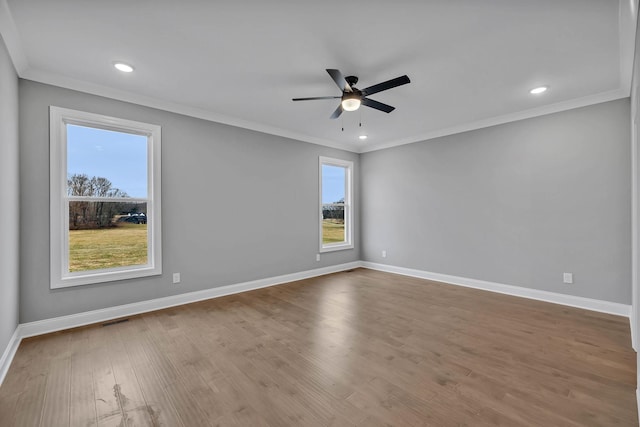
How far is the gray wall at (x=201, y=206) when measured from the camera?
284cm

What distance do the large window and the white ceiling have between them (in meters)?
0.46

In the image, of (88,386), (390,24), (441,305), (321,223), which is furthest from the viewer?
(321,223)

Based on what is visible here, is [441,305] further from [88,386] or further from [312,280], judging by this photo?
[88,386]

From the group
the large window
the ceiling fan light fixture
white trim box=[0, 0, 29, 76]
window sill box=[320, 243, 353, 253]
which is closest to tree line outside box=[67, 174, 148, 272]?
the large window

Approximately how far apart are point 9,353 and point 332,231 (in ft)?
15.5

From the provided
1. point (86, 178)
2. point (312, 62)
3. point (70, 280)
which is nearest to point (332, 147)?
point (312, 62)

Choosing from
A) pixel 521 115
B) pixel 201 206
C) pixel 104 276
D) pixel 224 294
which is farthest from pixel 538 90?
pixel 104 276

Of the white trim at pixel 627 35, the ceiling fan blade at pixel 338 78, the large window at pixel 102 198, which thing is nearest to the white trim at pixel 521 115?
the white trim at pixel 627 35

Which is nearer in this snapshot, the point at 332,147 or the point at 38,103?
the point at 38,103

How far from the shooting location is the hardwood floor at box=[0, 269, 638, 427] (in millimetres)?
1704

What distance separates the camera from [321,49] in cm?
247

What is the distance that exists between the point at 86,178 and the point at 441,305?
4.65m

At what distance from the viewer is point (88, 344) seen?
264 cm

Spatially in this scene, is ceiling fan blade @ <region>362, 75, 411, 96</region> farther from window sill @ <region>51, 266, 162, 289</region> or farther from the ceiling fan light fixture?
window sill @ <region>51, 266, 162, 289</region>
